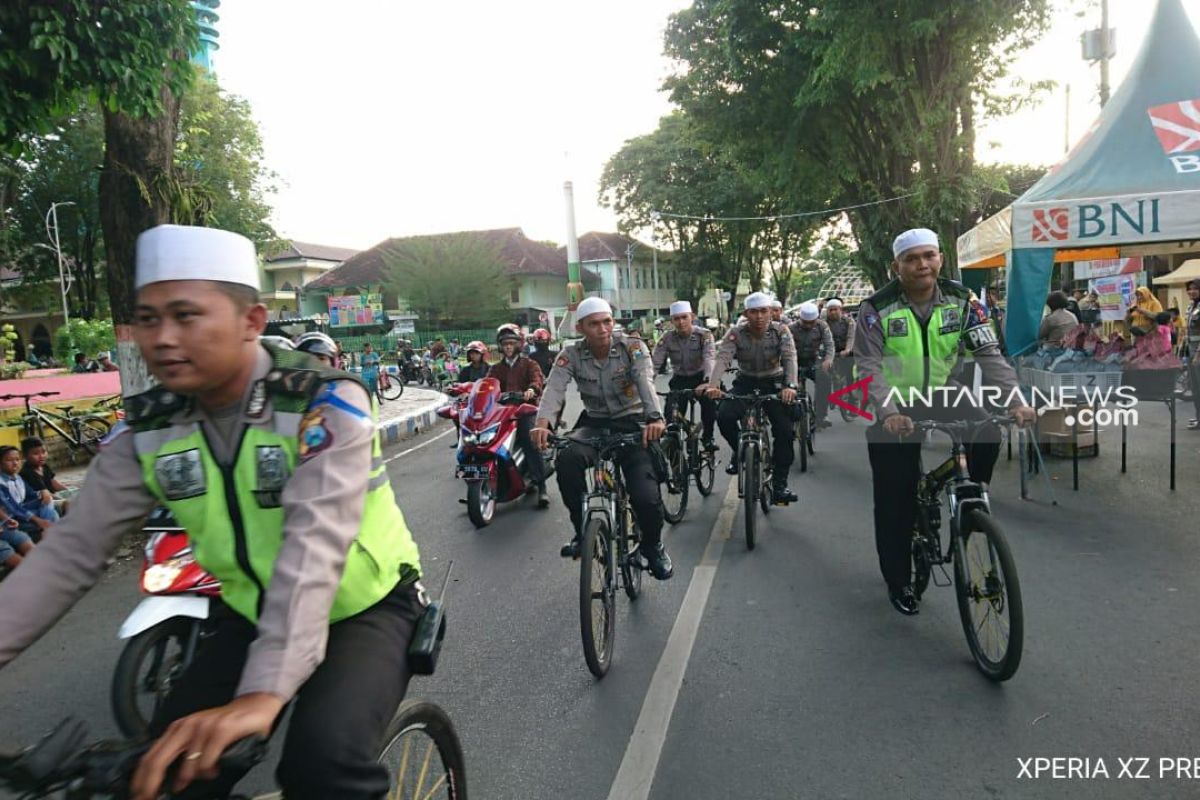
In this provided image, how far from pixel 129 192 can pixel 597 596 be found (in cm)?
634

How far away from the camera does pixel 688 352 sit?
27.2 ft

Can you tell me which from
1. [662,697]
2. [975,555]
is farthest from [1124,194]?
[662,697]

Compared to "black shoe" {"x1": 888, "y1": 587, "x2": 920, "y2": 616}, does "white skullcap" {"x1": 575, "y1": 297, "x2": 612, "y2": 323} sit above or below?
above

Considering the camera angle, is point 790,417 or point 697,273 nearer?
point 790,417

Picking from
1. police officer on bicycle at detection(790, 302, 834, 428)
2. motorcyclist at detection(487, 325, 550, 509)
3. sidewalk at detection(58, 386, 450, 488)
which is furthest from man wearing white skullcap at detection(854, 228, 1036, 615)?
sidewalk at detection(58, 386, 450, 488)

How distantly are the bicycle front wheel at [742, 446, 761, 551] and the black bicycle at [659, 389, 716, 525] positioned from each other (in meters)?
0.63

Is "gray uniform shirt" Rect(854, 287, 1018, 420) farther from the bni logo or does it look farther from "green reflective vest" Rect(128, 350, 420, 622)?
the bni logo

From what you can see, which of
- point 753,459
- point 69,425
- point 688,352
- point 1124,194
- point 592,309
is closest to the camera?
point 592,309

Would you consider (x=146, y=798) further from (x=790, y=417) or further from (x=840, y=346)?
(x=840, y=346)

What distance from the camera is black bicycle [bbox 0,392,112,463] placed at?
439 inches

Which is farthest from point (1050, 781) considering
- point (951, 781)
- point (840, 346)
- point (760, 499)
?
point (840, 346)

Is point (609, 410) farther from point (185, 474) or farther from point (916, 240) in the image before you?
point (185, 474)

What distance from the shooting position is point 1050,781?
285 cm

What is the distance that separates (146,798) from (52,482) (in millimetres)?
7442
